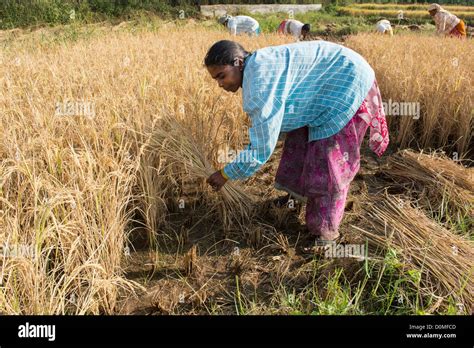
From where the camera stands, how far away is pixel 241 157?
1777 millimetres

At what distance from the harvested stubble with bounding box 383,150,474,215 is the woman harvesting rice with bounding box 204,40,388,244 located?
58 cm

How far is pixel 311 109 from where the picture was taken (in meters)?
1.95

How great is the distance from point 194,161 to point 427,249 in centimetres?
127

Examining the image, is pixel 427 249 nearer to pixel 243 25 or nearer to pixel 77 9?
pixel 243 25

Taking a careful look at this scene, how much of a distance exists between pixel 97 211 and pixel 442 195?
2.00 metres

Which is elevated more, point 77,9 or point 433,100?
point 77,9

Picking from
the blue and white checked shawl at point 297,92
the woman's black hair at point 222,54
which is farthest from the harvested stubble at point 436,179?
the woman's black hair at point 222,54

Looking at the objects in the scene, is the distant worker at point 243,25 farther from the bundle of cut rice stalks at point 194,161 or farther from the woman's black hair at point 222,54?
the woman's black hair at point 222,54

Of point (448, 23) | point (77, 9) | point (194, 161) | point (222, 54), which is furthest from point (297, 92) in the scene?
point (77, 9)

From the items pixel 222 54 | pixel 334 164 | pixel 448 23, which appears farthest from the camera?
pixel 448 23

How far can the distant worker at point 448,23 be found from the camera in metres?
7.62

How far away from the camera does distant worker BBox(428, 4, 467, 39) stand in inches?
300

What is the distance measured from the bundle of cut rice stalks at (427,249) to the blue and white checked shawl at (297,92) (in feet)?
1.86

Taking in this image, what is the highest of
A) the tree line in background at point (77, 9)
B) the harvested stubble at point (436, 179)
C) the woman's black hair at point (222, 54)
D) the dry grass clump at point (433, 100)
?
the tree line in background at point (77, 9)
